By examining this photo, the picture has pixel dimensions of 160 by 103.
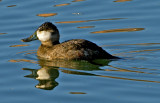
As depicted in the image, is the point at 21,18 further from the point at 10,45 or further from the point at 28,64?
the point at 28,64

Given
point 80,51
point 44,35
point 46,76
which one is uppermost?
point 44,35

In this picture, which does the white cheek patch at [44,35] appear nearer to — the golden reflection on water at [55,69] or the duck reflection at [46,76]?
the golden reflection on water at [55,69]

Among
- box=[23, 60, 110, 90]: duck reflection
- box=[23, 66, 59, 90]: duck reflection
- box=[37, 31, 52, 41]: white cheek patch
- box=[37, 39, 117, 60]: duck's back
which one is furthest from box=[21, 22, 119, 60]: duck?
box=[23, 66, 59, 90]: duck reflection

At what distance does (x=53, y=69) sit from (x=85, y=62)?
71cm

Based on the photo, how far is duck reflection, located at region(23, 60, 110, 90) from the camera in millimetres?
8328

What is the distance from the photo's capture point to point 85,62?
31.1 feet

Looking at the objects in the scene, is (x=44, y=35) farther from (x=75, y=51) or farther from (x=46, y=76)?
(x=46, y=76)

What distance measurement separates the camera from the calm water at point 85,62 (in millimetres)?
7555

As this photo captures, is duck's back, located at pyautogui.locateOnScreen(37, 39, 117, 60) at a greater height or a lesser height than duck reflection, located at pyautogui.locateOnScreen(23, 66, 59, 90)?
greater

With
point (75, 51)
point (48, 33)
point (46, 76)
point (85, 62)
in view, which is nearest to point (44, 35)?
point (48, 33)

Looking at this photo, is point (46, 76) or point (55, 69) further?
point (55, 69)

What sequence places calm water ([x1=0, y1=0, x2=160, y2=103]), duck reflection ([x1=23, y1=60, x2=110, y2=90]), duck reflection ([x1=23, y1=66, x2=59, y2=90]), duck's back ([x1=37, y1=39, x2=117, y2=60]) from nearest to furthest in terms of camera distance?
calm water ([x1=0, y1=0, x2=160, y2=103]) → duck reflection ([x1=23, y1=66, x2=59, y2=90]) → duck reflection ([x1=23, y1=60, x2=110, y2=90]) → duck's back ([x1=37, y1=39, x2=117, y2=60])

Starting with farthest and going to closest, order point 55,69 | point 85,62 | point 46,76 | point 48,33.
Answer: point 48,33, point 85,62, point 55,69, point 46,76

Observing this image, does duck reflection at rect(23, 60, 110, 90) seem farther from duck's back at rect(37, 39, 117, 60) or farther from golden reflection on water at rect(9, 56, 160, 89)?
duck's back at rect(37, 39, 117, 60)
